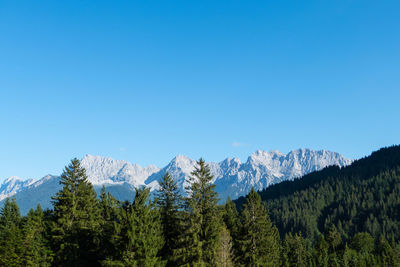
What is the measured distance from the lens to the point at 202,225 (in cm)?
4716

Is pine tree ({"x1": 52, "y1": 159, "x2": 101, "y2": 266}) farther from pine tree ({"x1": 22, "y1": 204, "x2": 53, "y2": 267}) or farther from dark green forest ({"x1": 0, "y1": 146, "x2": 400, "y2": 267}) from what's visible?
pine tree ({"x1": 22, "y1": 204, "x2": 53, "y2": 267})

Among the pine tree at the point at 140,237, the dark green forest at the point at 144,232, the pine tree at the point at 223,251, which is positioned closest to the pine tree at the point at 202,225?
the dark green forest at the point at 144,232

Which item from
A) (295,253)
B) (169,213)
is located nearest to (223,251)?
(169,213)

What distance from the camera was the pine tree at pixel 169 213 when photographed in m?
52.1

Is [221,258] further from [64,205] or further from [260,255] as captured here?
[64,205]

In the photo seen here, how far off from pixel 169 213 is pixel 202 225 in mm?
10302

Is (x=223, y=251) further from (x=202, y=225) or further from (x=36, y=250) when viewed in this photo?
(x=36, y=250)

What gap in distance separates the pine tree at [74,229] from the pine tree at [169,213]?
10175 mm

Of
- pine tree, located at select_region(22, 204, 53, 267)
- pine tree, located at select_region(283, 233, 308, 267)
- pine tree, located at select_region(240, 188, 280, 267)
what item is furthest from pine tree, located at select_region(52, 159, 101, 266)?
pine tree, located at select_region(283, 233, 308, 267)

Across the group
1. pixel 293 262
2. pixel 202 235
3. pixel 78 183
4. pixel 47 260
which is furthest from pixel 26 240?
pixel 293 262

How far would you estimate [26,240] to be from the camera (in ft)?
178

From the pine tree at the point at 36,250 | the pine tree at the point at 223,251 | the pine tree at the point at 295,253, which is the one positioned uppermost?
the pine tree at the point at 36,250

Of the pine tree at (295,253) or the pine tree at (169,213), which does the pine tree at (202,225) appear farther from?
the pine tree at (295,253)

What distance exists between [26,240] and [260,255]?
36647 mm
